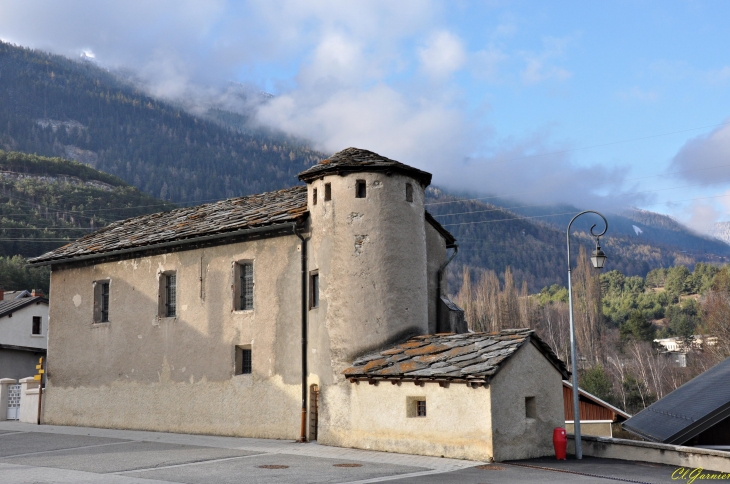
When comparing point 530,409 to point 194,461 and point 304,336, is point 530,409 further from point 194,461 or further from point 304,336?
point 194,461

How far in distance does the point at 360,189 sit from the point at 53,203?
315 ft

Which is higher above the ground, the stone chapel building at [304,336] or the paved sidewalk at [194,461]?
the stone chapel building at [304,336]

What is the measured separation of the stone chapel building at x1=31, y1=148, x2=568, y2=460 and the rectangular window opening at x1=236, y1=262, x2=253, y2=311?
5 cm

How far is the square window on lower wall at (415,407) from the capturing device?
18266mm

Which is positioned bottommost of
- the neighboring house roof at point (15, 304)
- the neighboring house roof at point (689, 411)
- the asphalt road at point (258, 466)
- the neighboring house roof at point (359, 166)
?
the asphalt road at point (258, 466)

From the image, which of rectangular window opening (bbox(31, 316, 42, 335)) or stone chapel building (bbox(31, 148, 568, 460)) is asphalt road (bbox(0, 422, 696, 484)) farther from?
rectangular window opening (bbox(31, 316, 42, 335))

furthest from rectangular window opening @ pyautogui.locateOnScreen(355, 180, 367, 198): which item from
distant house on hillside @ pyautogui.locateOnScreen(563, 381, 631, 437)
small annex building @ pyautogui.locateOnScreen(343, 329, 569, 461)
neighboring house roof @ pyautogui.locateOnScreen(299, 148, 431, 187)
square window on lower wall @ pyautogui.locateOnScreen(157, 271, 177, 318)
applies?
distant house on hillside @ pyautogui.locateOnScreen(563, 381, 631, 437)

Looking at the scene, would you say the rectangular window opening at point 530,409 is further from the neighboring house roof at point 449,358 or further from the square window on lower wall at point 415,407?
the square window on lower wall at point 415,407

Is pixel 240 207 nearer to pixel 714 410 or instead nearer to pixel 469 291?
pixel 714 410

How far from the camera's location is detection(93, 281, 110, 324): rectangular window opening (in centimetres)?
2759

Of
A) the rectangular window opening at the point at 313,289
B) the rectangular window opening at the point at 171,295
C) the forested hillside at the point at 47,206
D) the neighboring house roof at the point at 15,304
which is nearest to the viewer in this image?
the rectangular window opening at the point at 313,289

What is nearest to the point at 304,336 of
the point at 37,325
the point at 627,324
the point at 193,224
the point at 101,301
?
the point at 193,224

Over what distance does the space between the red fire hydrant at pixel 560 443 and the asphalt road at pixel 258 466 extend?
0.52 m

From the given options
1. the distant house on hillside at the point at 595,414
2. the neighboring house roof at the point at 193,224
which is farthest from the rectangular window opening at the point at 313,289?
the distant house on hillside at the point at 595,414
